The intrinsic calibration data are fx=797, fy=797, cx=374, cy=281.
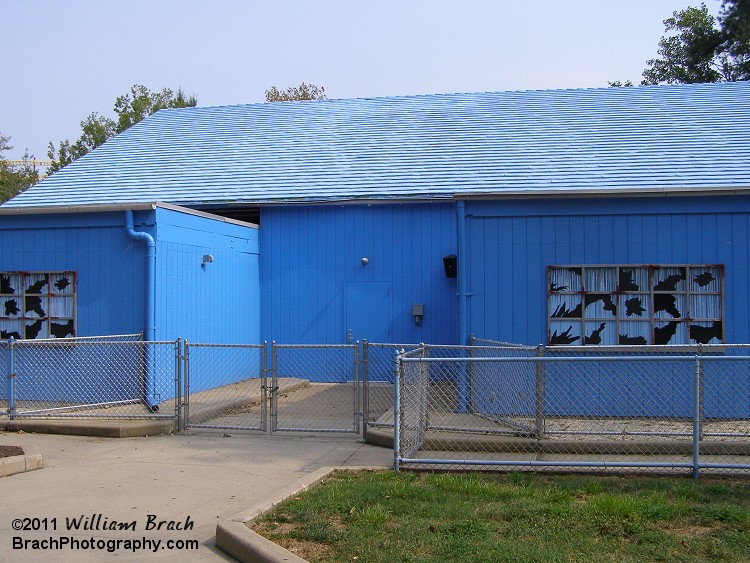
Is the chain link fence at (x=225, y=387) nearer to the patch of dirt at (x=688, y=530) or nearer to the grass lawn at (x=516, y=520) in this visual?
the grass lawn at (x=516, y=520)

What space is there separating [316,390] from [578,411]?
5989 mm

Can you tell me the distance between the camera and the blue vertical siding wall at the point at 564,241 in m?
12.0

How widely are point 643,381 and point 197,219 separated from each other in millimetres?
8282

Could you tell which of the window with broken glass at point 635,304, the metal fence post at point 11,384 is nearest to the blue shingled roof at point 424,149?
the window with broken glass at point 635,304

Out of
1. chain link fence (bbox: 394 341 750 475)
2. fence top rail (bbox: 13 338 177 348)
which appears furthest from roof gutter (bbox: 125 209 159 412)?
chain link fence (bbox: 394 341 750 475)

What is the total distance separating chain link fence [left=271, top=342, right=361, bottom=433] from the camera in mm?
11391

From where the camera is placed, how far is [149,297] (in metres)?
13.2

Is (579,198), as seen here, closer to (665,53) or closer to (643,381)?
(643,381)

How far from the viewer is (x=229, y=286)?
16.1 meters

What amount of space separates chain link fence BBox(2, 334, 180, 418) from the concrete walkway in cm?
182

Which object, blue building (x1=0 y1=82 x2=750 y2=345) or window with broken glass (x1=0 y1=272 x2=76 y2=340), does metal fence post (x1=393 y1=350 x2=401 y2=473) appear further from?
window with broken glass (x1=0 y1=272 x2=76 y2=340)

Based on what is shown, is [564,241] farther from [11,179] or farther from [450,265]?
[11,179]

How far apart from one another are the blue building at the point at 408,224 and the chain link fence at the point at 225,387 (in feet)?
1.87

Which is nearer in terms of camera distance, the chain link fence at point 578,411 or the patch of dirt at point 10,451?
the chain link fence at point 578,411
